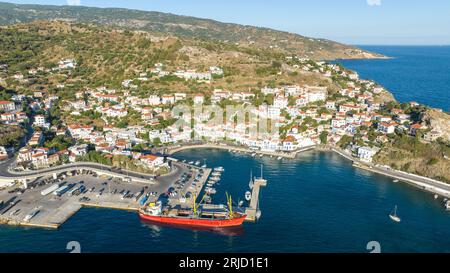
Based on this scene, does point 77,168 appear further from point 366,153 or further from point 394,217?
point 366,153

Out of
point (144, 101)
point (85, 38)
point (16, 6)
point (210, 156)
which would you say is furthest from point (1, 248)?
point (16, 6)

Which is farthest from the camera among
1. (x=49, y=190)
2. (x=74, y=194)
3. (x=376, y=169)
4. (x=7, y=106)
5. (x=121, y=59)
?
(x=121, y=59)

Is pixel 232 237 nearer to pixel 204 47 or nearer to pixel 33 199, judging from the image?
pixel 33 199

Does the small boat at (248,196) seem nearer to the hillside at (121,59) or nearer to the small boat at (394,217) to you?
the small boat at (394,217)

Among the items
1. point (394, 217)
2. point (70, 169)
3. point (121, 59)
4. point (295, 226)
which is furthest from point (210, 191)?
point (121, 59)

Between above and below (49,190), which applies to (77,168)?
above

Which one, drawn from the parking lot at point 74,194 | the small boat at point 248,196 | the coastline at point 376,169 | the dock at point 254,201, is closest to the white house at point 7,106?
the parking lot at point 74,194

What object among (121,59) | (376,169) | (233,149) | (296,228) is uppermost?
(121,59)

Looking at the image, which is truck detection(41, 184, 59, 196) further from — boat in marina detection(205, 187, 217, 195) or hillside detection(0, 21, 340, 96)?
hillside detection(0, 21, 340, 96)
